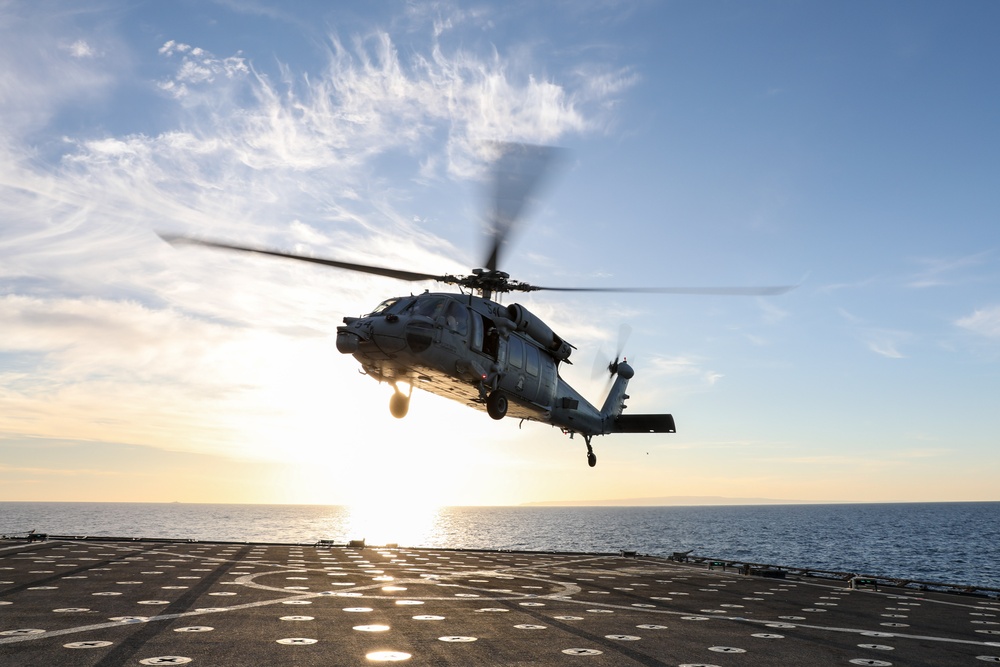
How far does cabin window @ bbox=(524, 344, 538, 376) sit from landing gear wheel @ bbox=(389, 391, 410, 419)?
5164 millimetres

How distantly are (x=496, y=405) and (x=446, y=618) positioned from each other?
910 centimetres

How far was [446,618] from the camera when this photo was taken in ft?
61.0

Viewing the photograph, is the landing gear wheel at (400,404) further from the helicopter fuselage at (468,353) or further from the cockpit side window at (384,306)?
the cockpit side window at (384,306)

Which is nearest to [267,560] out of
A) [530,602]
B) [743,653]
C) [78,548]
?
[78,548]

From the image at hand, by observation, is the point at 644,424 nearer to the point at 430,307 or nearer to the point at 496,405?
the point at 496,405

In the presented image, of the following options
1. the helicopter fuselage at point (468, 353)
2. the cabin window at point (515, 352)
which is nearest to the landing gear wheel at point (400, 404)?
the helicopter fuselage at point (468, 353)

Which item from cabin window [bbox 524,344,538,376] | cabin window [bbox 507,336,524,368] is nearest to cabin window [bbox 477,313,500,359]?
cabin window [bbox 507,336,524,368]

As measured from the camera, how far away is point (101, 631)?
1508cm

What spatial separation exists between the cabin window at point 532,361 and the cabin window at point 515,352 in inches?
22.2

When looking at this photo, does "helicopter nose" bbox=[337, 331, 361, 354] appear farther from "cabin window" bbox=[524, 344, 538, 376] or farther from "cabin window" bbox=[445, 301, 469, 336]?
"cabin window" bbox=[524, 344, 538, 376]

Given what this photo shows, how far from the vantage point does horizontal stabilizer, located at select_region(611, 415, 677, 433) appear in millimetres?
34969

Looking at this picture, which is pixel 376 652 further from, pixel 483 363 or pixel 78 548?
pixel 78 548

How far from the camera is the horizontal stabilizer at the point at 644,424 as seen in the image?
34969 mm

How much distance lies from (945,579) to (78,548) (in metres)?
82.0
